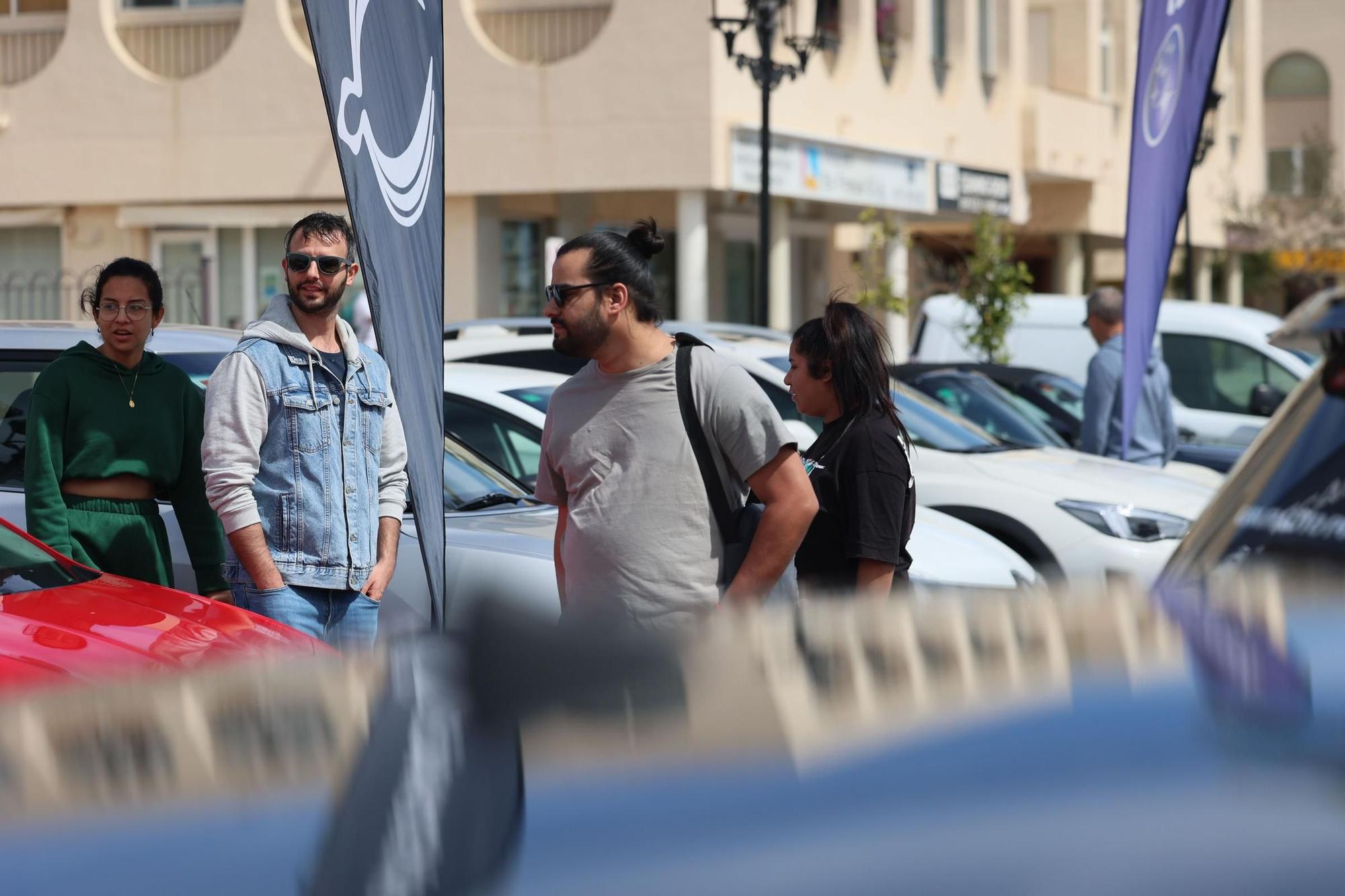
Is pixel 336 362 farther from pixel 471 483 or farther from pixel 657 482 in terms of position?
pixel 471 483

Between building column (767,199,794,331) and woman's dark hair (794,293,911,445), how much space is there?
66.7ft

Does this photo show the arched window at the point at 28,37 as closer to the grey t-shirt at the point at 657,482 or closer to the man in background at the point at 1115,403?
the man in background at the point at 1115,403

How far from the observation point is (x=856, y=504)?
4.32 meters

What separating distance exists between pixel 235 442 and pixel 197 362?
1.69m

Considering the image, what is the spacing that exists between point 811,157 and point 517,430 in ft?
55.3

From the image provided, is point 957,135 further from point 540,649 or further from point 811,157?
point 540,649

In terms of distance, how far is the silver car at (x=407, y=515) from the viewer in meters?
5.57

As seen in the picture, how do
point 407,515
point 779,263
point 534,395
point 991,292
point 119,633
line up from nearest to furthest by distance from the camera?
point 119,633, point 407,515, point 534,395, point 991,292, point 779,263

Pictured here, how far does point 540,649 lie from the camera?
1.24m

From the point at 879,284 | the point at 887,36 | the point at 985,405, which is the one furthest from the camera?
the point at 887,36

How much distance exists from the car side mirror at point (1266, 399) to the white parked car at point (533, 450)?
621cm

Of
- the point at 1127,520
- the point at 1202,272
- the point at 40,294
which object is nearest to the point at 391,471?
the point at 1127,520

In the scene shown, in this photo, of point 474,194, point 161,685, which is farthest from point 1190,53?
point 474,194

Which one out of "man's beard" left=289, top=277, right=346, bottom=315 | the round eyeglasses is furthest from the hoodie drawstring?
the round eyeglasses
